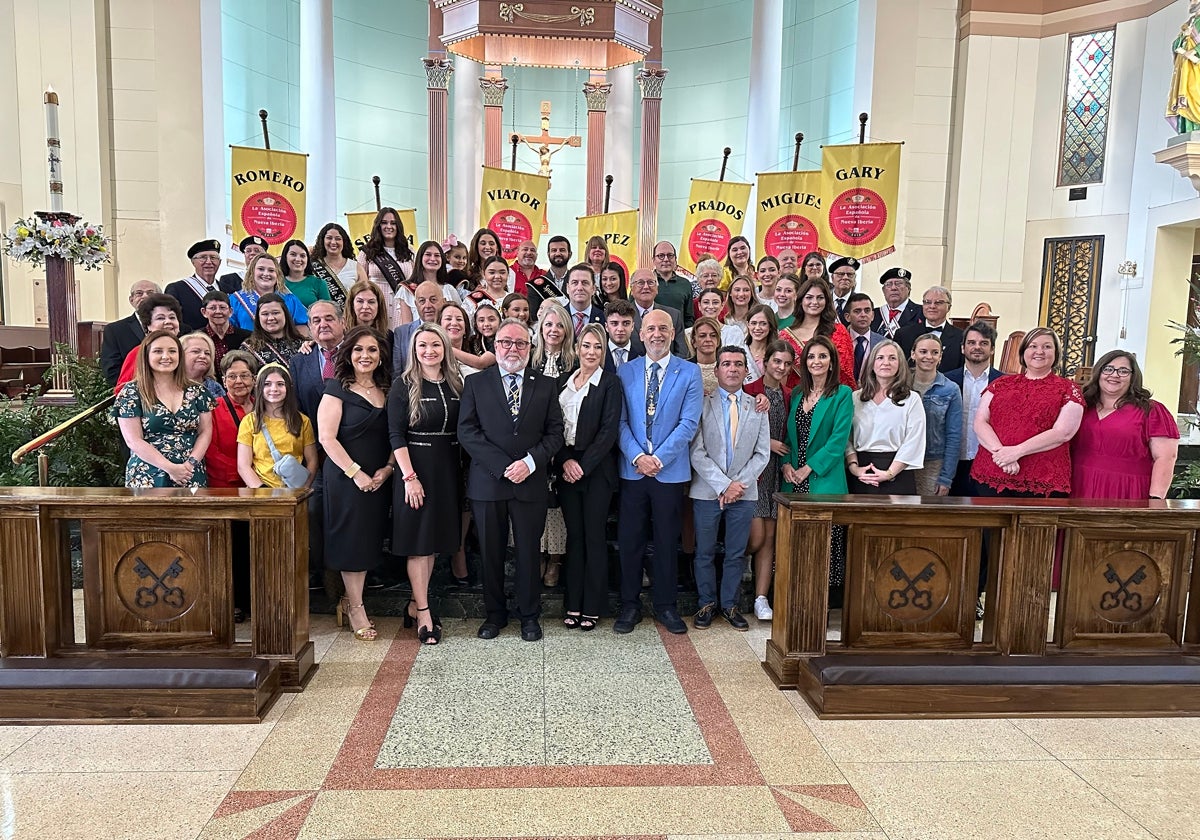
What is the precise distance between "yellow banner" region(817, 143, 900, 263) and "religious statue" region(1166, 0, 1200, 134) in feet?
11.0

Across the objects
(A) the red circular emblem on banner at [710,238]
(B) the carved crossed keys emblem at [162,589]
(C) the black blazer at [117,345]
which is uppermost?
(A) the red circular emblem on banner at [710,238]

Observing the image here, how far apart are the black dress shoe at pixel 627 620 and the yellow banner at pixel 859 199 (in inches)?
223

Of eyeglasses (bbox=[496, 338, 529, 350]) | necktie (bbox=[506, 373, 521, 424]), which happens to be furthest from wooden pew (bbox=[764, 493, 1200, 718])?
eyeglasses (bbox=[496, 338, 529, 350])

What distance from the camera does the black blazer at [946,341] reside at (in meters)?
5.29

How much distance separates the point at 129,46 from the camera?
31.6ft

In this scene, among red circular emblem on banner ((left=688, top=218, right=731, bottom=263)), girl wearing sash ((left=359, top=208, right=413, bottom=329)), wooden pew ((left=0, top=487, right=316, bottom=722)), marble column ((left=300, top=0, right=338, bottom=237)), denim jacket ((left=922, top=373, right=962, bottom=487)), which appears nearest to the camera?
wooden pew ((left=0, top=487, right=316, bottom=722))

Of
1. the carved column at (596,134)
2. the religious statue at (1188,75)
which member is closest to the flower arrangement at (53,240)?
the carved column at (596,134)

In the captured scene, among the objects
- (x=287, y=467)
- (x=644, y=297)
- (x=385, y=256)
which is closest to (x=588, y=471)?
(x=287, y=467)

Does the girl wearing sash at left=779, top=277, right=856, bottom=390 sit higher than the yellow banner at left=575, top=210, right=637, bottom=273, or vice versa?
the yellow banner at left=575, top=210, right=637, bottom=273

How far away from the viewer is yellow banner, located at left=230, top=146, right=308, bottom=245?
8.35 m

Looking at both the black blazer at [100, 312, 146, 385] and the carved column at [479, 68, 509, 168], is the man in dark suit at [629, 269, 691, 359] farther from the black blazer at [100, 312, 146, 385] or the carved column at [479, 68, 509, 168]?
the carved column at [479, 68, 509, 168]

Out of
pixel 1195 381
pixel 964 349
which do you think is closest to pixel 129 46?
pixel 964 349

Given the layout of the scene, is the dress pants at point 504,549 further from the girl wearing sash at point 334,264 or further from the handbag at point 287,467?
the girl wearing sash at point 334,264

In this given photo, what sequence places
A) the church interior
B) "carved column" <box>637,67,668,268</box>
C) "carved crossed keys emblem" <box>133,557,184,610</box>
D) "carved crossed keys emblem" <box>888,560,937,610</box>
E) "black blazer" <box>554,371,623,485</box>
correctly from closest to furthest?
the church interior → "carved crossed keys emblem" <box>133,557,184,610</box> → "carved crossed keys emblem" <box>888,560,937,610</box> → "black blazer" <box>554,371,623,485</box> → "carved column" <box>637,67,668,268</box>
